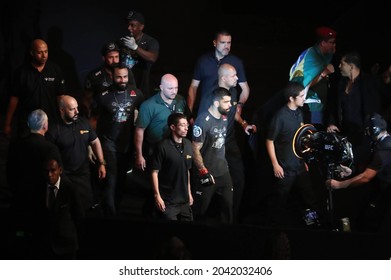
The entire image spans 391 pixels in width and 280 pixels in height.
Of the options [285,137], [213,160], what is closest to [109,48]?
[213,160]

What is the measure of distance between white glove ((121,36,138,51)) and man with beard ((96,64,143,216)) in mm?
249

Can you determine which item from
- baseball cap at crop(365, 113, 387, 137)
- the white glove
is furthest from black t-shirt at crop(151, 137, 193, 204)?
baseball cap at crop(365, 113, 387, 137)

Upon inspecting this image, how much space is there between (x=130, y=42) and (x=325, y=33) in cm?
211

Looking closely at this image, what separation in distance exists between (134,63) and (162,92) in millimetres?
424

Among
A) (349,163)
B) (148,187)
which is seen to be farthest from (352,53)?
(148,187)

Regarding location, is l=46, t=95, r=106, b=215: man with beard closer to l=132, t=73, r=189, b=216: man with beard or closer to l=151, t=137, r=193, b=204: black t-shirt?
l=132, t=73, r=189, b=216: man with beard

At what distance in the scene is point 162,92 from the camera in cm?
→ 902

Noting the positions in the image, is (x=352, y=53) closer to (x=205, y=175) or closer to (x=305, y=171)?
(x=305, y=171)

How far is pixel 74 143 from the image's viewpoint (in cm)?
865

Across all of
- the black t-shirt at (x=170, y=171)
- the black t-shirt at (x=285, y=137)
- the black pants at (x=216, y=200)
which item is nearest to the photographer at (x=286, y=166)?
the black t-shirt at (x=285, y=137)

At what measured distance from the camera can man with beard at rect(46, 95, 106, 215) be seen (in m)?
8.62

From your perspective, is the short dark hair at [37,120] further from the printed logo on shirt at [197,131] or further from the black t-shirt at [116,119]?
the printed logo on shirt at [197,131]

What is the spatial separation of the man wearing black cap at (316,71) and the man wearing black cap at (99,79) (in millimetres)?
1923

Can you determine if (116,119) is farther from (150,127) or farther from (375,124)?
(375,124)
